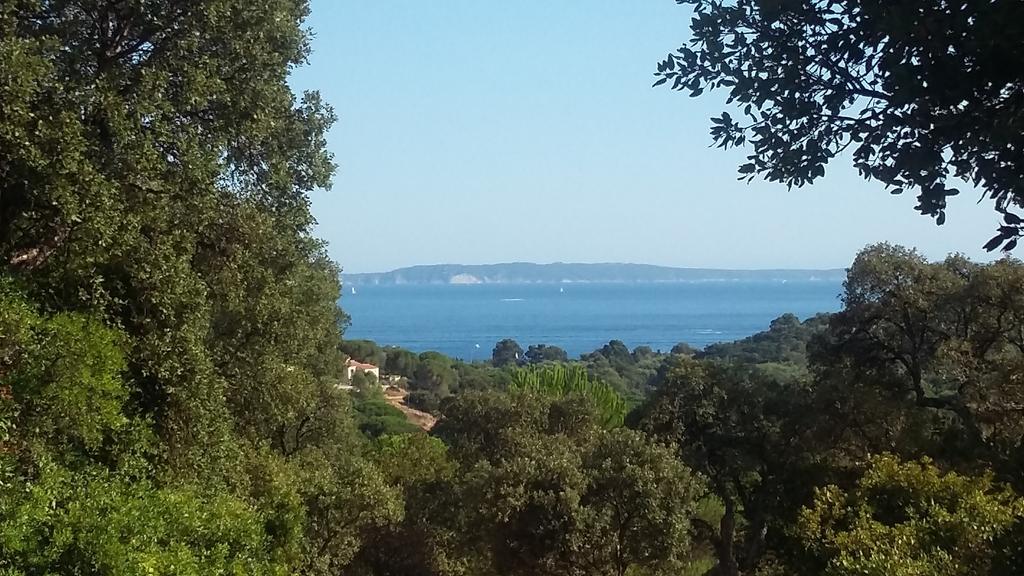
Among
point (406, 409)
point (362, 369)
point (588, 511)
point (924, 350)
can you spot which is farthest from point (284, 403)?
point (362, 369)

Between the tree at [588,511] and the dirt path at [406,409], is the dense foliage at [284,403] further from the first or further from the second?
the dirt path at [406,409]

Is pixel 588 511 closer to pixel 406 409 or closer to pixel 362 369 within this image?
pixel 406 409

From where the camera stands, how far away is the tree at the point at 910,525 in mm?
7039

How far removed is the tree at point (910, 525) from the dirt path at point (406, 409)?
3386 cm

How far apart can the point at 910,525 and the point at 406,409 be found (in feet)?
144

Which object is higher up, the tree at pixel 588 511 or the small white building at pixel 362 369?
the tree at pixel 588 511

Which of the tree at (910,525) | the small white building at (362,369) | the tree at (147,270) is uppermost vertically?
the tree at (147,270)

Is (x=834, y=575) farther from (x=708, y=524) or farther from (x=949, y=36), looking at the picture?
(x=708, y=524)

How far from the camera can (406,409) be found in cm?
5131

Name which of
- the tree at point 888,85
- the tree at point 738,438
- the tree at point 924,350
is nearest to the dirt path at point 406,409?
the tree at point 738,438

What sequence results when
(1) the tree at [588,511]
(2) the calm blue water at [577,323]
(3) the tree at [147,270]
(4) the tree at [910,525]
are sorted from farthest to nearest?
1. (2) the calm blue water at [577,323]
2. (1) the tree at [588,511]
3. (4) the tree at [910,525]
4. (3) the tree at [147,270]

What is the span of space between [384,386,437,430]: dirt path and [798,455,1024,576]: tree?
33857 millimetres

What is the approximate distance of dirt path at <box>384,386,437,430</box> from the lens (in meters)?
46.4

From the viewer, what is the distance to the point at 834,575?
306 inches
